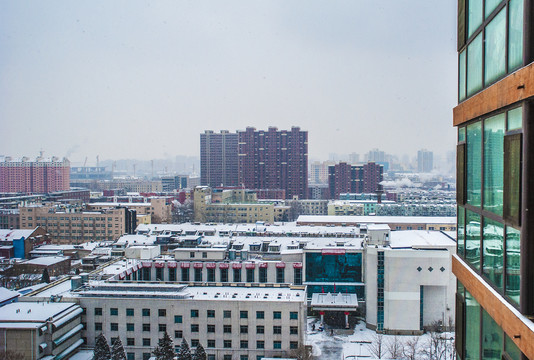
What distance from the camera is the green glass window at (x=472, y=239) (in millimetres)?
2217

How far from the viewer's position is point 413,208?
35125 millimetres

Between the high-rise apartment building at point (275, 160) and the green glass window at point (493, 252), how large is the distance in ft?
150

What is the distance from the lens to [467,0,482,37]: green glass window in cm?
219

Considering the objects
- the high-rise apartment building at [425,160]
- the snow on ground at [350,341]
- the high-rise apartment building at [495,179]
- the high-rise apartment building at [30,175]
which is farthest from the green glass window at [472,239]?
the high-rise apartment building at [425,160]

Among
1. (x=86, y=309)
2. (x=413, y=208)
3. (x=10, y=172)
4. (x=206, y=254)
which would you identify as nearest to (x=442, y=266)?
(x=206, y=254)

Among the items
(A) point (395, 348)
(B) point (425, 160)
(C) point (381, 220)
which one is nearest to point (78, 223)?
(C) point (381, 220)

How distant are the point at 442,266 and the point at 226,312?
6656mm

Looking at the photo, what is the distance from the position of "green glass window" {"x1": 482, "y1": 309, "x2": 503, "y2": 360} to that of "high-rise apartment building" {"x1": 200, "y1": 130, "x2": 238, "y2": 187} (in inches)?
2035

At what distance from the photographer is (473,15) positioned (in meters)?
2.31

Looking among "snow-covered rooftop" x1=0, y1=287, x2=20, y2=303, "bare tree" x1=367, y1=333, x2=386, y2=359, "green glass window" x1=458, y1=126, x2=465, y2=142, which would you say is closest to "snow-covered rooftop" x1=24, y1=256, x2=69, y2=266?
"snow-covered rooftop" x1=0, y1=287, x2=20, y2=303

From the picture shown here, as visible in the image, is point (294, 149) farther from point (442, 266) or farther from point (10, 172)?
point (442, 266)

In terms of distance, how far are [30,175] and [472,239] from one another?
184 ft

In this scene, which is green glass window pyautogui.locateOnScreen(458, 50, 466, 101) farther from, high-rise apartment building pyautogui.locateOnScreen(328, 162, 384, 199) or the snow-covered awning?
high-rise apartment building pyautogui.locateOnScreen(328, 162, 384, 199)

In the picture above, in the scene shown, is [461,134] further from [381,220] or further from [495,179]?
[381,220]
